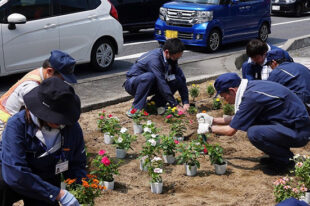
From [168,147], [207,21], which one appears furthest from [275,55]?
[207,21]

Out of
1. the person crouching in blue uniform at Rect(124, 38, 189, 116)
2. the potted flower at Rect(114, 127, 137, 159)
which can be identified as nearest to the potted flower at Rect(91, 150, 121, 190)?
the potted flower at Rect(114, 127, 137, 159)

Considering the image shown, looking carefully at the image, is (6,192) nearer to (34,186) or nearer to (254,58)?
(34,186)

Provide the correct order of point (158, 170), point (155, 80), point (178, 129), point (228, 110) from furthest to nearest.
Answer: point (228, 110) < point (155, 80) < point (178, 129) < point (158, 170)

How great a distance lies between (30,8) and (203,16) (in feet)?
16.8

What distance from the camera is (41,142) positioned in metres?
3.63

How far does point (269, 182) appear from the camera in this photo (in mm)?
5578

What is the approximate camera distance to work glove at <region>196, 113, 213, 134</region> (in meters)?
5.79

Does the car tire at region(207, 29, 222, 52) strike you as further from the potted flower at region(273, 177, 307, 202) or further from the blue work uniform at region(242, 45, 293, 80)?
the potted flower at region(273, 177, 307, 202)

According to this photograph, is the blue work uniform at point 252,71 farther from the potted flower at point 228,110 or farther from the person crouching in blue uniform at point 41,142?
the person crouching in blue uniform at point 41,142

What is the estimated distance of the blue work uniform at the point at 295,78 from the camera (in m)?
6.56

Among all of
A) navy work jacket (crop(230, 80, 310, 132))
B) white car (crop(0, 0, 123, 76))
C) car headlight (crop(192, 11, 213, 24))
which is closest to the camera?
navy work jacket (crop(230, 80, 310, 132))

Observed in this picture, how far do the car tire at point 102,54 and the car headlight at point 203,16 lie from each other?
3.18 m

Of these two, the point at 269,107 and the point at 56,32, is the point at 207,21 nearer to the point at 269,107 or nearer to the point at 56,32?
the point at 56,32

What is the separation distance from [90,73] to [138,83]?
349 cm
